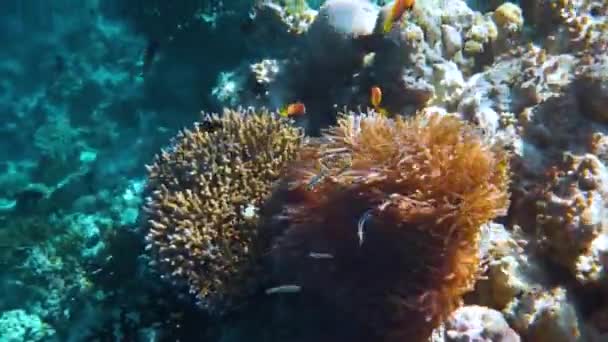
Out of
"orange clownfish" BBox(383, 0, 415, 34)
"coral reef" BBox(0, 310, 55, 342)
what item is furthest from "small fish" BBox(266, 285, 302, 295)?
"coral reef" BBox(0, 310, 55, 342)

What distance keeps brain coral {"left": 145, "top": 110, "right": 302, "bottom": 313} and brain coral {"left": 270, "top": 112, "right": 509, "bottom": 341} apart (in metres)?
0.77

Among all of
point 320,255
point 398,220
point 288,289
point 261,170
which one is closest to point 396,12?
point 261,170

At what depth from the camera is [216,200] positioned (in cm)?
432

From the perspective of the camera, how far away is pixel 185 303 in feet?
15.1

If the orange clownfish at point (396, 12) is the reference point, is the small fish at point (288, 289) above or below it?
below

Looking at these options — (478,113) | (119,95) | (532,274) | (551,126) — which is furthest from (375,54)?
(119,95)

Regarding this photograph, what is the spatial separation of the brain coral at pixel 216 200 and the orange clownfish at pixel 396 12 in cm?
115

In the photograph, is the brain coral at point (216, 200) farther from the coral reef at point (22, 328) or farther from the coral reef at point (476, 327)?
the coral reef at point (22, 328)

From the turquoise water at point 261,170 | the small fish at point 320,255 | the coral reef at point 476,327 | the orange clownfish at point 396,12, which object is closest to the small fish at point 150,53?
the turquoise water at point 261,170

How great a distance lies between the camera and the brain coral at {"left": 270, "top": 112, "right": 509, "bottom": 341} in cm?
311

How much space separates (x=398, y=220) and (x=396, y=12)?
77.4 inches

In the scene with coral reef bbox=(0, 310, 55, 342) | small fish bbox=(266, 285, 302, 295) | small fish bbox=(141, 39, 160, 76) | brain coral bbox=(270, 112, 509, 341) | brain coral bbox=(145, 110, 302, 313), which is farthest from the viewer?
small fish bbox=(141, 39, 160, 76)

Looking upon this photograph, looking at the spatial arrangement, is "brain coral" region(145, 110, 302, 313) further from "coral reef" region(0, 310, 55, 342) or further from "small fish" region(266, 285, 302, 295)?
"coral reef" region(0, 310, 55, 342)

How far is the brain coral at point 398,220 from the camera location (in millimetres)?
3109
